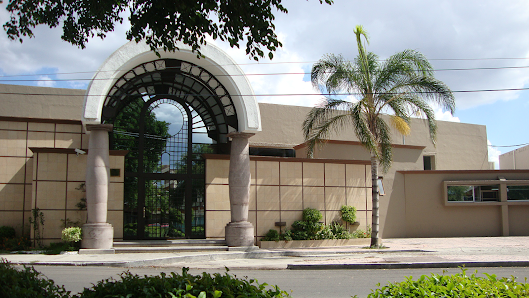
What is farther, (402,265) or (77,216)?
(77,216)

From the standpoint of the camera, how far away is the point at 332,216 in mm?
19891

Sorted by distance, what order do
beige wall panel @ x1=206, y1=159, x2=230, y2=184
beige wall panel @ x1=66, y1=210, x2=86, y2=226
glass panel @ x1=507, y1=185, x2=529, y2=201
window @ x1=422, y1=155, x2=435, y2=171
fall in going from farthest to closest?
window @ x1=422, y1=155, x2=435, y2=171 → glass panel @ x1=507, y1=185, x2=529, y2=201 → beige wall panel @ x1=206, y1=159, x2=230, y2=184 → beige wall panel @ x1=66, y1=210, x2=86, y2=226

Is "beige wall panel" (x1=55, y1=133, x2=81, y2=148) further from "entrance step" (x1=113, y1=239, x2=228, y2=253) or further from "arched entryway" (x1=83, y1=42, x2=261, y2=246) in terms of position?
"entrance step" (x1=113, y1=239, x2=228, y2=253)

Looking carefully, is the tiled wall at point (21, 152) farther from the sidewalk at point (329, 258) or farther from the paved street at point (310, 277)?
the paved street at point (310, 277)

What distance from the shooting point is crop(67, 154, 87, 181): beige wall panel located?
17.3m

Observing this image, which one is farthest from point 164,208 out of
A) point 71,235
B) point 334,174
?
point 334,174

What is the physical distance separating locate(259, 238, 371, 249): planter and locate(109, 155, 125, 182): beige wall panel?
6.38 metres

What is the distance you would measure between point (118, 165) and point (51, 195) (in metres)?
2.70

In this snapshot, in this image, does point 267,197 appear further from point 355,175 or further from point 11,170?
point 11,170

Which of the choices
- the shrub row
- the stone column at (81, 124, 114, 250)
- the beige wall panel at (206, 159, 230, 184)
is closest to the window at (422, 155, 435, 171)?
the beige wall panel at (206, 159, 230, 184)

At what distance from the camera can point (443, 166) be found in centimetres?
3030

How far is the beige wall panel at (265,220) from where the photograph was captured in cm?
1888

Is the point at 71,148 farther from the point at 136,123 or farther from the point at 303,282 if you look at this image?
the point at 303,282

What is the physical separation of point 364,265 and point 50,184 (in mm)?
12028
